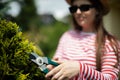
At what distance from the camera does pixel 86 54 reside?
3.45 m

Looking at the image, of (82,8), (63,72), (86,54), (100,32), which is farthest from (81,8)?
(63,72)

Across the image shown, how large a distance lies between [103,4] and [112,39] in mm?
404

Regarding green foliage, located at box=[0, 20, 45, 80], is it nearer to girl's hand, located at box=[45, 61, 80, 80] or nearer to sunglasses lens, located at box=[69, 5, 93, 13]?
girl's hand, located at box=[45, 61, 80, 80]

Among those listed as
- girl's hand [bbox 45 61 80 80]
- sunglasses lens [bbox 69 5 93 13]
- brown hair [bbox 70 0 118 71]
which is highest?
sunglasses lens [bbox 69 5 93 13]

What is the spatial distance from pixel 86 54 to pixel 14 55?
0.91 metres

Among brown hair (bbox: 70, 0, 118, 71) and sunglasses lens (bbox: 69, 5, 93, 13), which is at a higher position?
sunglasses lens (bbox: 69, 5, 93, 13)

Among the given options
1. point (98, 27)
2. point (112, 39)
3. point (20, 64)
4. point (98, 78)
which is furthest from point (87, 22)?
point (20, 64)

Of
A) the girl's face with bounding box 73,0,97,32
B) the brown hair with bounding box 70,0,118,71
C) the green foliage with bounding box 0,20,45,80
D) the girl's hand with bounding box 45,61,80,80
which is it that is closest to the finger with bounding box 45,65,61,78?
the girl's hand with bounding box 45,61,80,80

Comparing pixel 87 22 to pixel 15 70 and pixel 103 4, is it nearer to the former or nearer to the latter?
pixel 103 4

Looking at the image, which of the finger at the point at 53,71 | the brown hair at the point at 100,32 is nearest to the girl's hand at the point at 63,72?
the finger at the point at 53,71

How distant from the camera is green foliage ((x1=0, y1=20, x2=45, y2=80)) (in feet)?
8.71

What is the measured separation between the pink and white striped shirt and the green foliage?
364 mm

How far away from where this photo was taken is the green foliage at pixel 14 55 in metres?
2.65

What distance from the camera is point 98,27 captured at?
12.0ft
